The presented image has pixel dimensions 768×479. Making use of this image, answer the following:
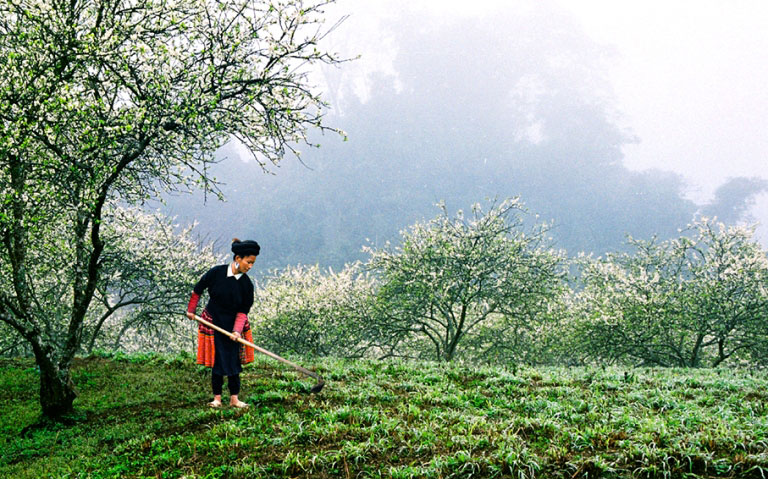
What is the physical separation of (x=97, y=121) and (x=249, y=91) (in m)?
3.02

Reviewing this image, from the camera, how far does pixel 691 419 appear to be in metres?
7.26

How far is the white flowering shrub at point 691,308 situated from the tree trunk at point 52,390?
23710mm

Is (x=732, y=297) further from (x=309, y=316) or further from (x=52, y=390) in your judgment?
(x=52, y=390)

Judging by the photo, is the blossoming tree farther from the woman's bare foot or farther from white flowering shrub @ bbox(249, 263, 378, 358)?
white flowering shrub @ bbox(249, 263, 378, 358)

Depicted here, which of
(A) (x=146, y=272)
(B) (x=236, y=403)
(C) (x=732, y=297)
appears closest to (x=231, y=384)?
(B) (x=236, y=403)

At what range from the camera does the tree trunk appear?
924 centimetres

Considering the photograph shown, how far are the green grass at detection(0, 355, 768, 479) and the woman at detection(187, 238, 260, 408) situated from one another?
2.46 feet

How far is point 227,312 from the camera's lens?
8.95 metres

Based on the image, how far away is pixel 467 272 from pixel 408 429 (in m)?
17.2

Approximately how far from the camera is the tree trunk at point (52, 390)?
9.24m

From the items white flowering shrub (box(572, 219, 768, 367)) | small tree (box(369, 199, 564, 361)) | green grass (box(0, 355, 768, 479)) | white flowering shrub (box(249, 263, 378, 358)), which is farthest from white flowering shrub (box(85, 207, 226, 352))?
white flowering shrub (box(572, 219, 768, 367))

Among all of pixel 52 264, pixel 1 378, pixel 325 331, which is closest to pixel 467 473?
pixel 1 378

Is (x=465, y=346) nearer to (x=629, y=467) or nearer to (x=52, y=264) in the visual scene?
(x=52, y=264)

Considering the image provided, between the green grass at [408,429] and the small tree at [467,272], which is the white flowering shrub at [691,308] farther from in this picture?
the green grass at [408,429]
